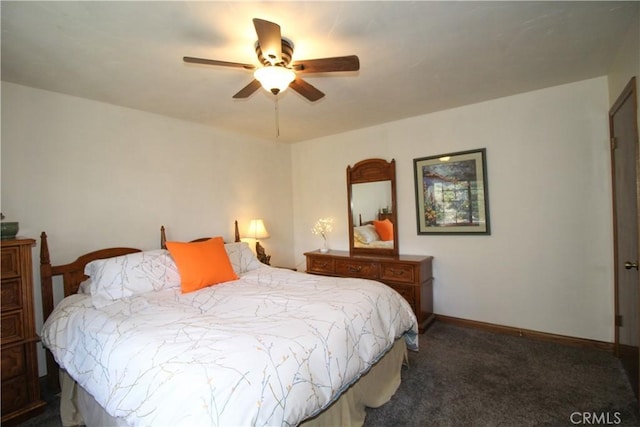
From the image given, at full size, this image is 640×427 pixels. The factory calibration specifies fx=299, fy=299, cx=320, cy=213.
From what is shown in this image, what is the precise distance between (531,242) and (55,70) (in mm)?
4397

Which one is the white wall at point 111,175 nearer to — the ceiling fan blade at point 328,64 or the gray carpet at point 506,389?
the gray carpet at point 506,389

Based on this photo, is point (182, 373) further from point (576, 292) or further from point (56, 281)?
point (576, 292)

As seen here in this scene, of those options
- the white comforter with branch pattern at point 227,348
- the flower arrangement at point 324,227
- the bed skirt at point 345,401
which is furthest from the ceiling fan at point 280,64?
the flower arrangement at point 324,227

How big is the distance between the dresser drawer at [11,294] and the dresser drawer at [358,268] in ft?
9.68

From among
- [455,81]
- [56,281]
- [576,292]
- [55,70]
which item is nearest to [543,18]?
[455,81]

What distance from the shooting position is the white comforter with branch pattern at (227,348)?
1.20 metres

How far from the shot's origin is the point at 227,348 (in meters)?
1.40

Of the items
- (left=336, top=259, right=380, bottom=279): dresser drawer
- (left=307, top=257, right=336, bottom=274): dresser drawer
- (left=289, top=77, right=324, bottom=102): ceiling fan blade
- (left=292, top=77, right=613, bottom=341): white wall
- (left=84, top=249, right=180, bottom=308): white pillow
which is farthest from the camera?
(left=307, top=257, right=336, bottom=274): dresser drawer

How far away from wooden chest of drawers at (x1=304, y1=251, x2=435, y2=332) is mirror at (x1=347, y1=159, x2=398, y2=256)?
0.79 ft

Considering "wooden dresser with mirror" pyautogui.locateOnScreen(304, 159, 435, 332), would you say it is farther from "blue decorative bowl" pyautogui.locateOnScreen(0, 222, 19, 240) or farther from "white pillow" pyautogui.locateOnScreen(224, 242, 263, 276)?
"blue decorative bowl" pyautogui.locateOnScreen(0, 222, 19, 240)

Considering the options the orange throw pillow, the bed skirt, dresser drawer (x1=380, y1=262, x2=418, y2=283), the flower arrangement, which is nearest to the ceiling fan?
the orange throw pillow

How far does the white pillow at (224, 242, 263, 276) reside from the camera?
318cm

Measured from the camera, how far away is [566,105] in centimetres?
283

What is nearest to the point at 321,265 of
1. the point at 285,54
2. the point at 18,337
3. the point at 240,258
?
the point at 240,258
